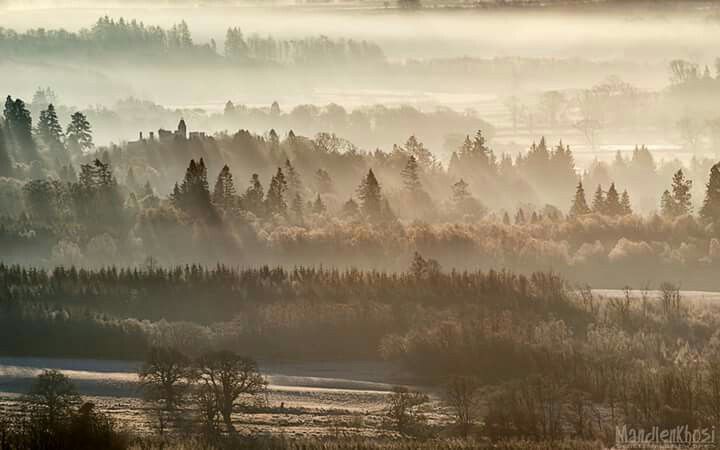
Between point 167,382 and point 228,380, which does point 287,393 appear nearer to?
point 228,380

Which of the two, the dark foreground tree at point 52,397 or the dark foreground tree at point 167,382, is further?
the dark foreground tree at point 167,382

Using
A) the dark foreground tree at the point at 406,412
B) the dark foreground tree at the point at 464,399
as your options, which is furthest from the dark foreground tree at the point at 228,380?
the dark foreground tree at the point at 464,399

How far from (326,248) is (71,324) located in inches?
1907

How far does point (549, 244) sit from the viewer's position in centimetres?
19575

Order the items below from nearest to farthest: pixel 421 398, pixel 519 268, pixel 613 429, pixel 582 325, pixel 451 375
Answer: pixel 613 429 → pixel 421 398 → pixel 451 375 → pixel 582 325 → pixel 519 268

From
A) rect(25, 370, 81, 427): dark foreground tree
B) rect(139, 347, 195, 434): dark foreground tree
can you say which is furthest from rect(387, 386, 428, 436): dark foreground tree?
rect(25, 370, 81, 427): dark foreground tree

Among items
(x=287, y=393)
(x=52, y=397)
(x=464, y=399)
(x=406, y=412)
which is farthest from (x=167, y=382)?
(x=464, y=399)

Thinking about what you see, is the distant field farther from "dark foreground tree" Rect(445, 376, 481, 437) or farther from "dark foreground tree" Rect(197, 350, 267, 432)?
"dark foreground tree" Rect(445, 376, 481, 437)

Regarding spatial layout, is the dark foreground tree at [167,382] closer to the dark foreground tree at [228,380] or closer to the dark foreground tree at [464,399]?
the dark foreground tree at [228,380]

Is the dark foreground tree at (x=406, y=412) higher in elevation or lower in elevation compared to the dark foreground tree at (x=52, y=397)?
lower

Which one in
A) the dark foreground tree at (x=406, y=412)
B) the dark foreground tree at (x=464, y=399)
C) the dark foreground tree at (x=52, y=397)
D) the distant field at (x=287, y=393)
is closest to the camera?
the dark foreground tree at (x=52, y=397)

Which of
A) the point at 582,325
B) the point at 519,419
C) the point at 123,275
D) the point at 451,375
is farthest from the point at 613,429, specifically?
the point at 123,275

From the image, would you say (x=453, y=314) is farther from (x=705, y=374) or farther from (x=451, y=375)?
(x=705, y=374)

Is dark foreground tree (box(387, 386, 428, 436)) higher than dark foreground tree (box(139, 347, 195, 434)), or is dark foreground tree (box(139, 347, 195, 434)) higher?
dark foreground tree (box(139, 347, 195, 434))
